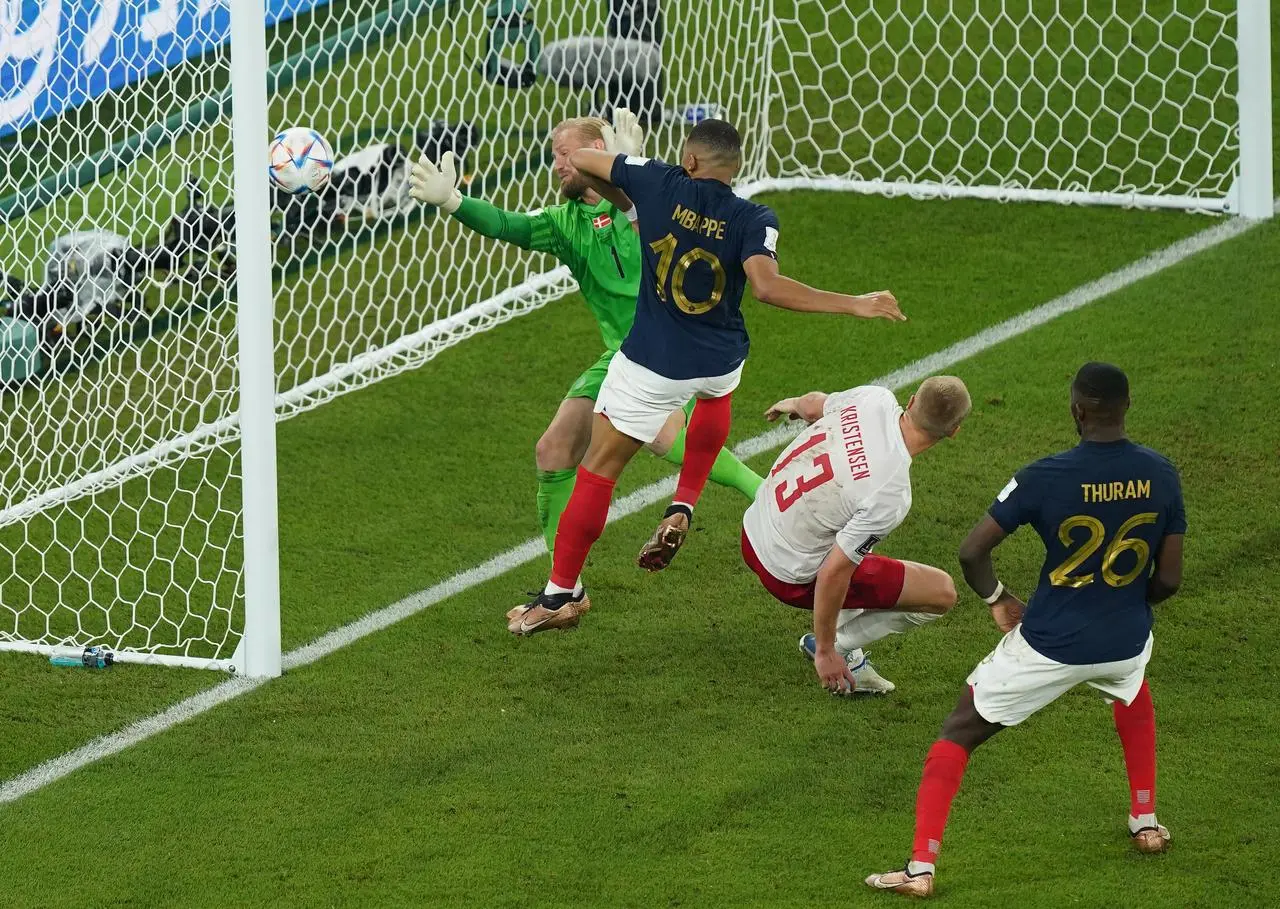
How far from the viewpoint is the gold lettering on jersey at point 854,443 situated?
5.35 m

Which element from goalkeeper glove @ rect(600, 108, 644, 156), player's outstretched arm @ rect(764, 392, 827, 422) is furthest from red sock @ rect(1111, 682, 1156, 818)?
goalkeeper glove @ rect(600, 108, 644, 156)

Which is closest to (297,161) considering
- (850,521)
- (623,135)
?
(623,135)

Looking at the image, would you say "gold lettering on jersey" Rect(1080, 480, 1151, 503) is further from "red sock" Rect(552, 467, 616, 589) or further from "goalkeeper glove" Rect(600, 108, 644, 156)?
"goalkeeper glove" Rect(600, 108, 644, 156)

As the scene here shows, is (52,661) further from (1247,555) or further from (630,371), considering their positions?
(1247,555)

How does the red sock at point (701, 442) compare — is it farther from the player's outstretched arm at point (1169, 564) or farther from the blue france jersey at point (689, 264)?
the player's outstretched arm at point (1169, 564)

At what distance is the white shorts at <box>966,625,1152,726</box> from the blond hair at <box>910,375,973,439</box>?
705 millimetres

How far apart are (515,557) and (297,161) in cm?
166

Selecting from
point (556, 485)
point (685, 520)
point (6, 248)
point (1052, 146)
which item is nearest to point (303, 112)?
point (6, 248)

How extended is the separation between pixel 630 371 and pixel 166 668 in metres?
1.84

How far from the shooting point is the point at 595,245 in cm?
647

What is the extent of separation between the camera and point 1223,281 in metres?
8.77

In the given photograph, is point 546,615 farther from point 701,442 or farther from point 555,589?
point 701,442

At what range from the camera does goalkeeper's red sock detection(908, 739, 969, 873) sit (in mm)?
4672

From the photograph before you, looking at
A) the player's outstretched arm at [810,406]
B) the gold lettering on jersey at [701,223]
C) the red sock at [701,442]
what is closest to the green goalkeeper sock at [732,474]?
the red sock at [701,442]
